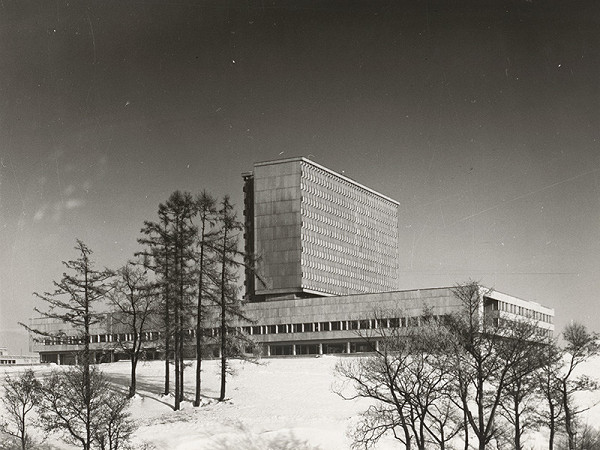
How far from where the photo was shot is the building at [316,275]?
103 meters

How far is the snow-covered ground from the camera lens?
37.7 meters

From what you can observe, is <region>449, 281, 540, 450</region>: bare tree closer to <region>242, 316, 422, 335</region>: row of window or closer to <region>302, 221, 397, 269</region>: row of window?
<region>242, 316, 422, 335</region>: row of window

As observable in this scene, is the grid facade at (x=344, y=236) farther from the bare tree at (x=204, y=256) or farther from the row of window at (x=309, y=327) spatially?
the bare tree at (x=204, y=256)

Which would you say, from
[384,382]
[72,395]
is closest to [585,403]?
[384,382]

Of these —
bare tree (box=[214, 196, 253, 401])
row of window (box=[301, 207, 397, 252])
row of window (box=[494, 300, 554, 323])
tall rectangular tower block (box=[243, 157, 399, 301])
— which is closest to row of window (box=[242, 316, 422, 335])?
tall rectangular tower block (box=[243, 157, 399, 301])

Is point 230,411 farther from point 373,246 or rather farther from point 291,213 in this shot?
point 373,246

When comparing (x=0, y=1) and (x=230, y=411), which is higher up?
(x=0, y=1)

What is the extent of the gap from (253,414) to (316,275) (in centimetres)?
8908

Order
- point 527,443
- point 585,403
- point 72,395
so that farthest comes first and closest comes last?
1. point 585,403
2. point 527,443
3. point 72,395

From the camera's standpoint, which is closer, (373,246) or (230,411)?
(230,411)

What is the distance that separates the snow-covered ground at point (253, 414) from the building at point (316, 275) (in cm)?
2992

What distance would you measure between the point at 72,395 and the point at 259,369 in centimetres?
3578

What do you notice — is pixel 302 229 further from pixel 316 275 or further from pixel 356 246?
pixel 356 246

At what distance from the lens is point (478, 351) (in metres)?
30.7
